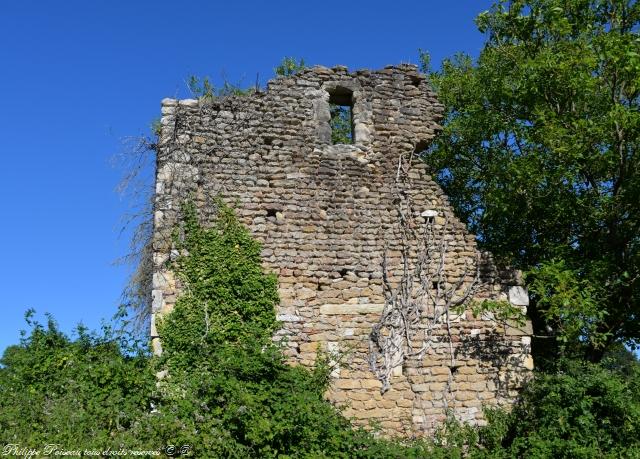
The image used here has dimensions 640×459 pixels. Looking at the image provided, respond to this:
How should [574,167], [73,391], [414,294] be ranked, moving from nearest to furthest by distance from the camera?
[73,391] < [414,294] < [574,167]

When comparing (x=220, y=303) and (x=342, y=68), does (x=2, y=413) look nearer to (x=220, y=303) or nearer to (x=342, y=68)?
(x=220, y=303)

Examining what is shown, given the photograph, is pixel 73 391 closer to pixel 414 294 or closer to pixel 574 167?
pixel 414 294

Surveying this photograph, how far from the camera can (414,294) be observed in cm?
894

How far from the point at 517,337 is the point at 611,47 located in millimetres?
4518

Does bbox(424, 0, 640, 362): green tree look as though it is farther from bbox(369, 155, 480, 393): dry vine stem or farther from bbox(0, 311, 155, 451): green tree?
bbox(0, 311, 155, 451): green tree

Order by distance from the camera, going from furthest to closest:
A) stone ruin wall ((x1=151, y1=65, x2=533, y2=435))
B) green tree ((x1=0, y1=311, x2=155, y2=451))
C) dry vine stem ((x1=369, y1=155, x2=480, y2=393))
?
dry vine stem ((x1=369, y1=155, x2=480, y2=393)) < stone ruin wall ((x1=151, y1=65, x2=533, y2=435)) < green tree ((x1=0, y1=311, x2=155, y2=451))

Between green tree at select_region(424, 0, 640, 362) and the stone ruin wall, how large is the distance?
124cm

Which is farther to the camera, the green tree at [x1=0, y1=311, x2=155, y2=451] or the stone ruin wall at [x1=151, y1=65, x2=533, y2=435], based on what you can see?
the stone ruin wall at [x1=151, y1=65, x2=533, y2=435]

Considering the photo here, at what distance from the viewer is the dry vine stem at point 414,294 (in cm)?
864

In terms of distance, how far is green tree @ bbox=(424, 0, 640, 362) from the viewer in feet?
29.9

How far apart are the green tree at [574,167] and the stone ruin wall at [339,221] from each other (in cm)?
124

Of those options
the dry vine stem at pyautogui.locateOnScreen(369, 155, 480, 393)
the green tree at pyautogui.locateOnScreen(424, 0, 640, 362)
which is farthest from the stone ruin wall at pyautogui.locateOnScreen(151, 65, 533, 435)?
the green tree at pyautogui.locateOnScreen(424, 0, 640, 362)

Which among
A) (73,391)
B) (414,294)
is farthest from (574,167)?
(73,391)

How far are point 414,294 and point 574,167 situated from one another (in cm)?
363
